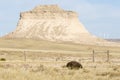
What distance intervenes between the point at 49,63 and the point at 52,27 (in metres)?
97.0

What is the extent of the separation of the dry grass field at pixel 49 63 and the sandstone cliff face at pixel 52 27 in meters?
47.8

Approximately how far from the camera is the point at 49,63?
105 feet

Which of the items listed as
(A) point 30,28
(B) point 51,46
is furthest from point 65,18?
(B) point 51,46

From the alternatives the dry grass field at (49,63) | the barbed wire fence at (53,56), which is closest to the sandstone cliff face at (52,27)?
the dry grass field at (49,63)

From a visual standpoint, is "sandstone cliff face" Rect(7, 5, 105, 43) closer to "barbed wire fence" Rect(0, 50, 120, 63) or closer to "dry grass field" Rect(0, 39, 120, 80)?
"dry grass field" Rect(0, 39, 120, 80)

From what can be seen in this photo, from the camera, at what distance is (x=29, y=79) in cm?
1599

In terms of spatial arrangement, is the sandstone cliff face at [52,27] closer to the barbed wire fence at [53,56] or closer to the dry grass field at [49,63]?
the dry grass field at [49,63]

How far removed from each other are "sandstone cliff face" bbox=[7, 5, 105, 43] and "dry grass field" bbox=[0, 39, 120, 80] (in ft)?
157

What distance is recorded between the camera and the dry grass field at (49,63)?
18000 millimetres

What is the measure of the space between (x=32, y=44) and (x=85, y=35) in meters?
55.7

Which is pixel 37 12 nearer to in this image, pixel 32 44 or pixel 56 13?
pixel 56 13

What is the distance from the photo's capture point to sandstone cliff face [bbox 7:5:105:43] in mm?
124606

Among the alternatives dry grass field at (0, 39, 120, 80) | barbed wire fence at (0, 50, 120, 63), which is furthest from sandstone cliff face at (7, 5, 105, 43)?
barbed wire fence at (0, 50, 120, 63)

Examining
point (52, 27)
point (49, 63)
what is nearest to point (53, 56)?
point (49, 63)
